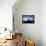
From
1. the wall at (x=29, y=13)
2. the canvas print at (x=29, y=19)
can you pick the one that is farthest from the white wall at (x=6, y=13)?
the canvas print at (x=29, y=19)

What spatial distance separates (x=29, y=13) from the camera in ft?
18.6

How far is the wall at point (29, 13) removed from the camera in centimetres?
568

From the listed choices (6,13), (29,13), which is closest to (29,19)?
(29,13)

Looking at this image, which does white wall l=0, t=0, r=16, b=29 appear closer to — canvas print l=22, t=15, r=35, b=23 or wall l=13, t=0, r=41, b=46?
wall l=13, t=0, r=41, b=46

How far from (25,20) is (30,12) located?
47 cm

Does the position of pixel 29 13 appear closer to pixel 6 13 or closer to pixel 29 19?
pixel 29 19

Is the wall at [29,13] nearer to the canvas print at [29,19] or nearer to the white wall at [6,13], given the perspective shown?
the canvas print at [29,19]

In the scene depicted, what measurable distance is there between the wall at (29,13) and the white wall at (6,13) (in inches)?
51.2

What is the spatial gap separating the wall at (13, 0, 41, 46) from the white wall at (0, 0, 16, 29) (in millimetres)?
1301

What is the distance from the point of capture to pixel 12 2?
169 inches

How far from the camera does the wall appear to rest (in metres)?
5.68

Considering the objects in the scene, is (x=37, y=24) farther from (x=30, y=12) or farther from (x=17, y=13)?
(x=17, y=13)

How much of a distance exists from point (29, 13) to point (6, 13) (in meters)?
1.63

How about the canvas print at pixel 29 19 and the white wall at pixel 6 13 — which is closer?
the white wall at pixel 6 13
